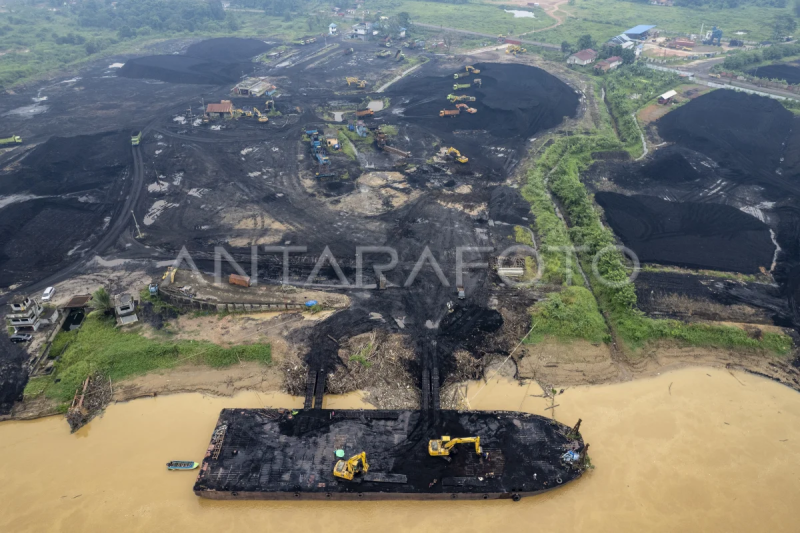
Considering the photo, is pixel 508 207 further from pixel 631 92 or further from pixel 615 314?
pixel 631 92

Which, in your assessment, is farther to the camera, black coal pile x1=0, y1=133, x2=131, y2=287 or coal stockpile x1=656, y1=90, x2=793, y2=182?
coal stockpile x1=656, y1=90, x2=793, y2=182

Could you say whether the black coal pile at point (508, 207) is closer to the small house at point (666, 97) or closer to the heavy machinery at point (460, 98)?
the heavy machinery at point (460, 98)

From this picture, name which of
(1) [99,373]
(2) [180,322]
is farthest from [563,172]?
(1) [99,373]

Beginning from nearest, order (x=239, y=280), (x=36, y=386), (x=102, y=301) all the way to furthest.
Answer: (x=36, y=386)
(x=102, y=301)
(x=239, y=280)

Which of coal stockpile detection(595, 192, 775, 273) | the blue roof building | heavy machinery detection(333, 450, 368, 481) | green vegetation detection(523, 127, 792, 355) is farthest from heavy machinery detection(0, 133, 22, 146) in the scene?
the blue roof building

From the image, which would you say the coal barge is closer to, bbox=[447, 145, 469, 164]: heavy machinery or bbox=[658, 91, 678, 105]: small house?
bbox=[447, 145, 469, 164]: heavy machinery

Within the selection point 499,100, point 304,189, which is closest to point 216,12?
point 499,100
